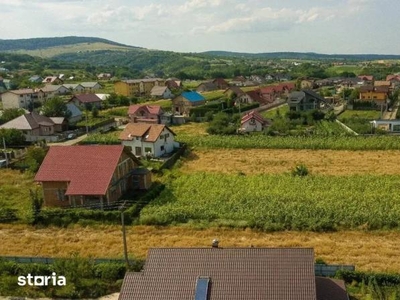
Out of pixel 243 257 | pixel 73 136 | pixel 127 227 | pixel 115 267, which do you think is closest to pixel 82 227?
pixel 127 227

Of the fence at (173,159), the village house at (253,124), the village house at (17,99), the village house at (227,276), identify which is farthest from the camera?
the village house at (17,99)

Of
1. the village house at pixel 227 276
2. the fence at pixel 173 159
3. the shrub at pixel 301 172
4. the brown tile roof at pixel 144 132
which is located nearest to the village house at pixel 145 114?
the fence at pixel 173 159

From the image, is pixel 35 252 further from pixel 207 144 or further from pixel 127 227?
pixel 207 144

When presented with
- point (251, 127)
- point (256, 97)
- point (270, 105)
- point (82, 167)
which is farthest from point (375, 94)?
point (82, 167)

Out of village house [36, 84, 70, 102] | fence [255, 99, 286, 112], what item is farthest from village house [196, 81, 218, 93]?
village house [36, 84, 70, 102]

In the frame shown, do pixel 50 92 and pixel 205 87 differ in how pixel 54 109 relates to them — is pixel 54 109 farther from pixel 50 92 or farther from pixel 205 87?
pixel 205 87

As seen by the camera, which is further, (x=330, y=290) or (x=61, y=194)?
A: (x=61, y=194)

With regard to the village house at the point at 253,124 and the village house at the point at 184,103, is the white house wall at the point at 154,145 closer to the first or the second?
the village house at the point at 253,124

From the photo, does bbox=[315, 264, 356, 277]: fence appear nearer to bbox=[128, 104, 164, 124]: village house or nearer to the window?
the window
